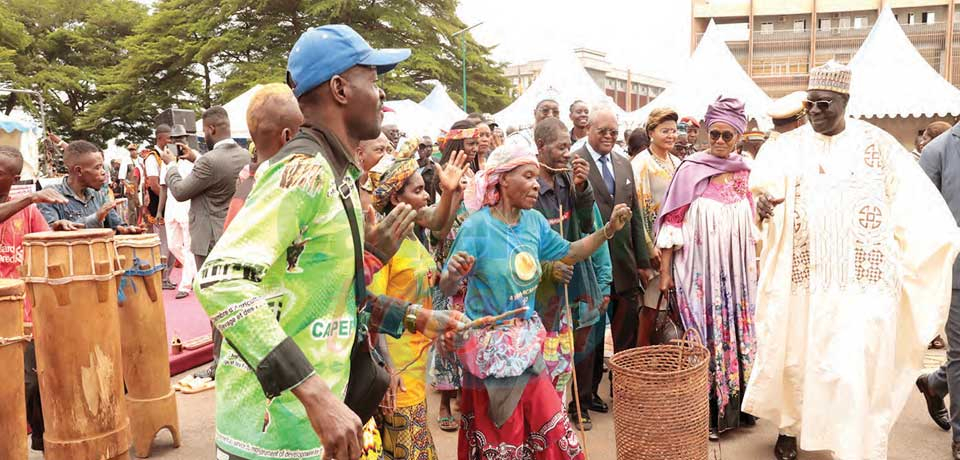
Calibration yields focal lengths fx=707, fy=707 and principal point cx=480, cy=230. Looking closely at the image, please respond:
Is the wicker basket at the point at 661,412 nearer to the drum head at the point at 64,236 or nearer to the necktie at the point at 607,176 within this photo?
the necktie at the point at 607,176

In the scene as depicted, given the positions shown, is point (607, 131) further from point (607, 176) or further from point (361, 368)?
point (361, 368)

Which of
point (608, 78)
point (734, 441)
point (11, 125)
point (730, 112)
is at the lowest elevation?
point (734, 441)

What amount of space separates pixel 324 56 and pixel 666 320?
12.6 feet

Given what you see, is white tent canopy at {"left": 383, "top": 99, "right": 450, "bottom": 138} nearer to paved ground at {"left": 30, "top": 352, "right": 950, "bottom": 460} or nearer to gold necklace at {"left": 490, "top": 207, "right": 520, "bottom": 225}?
paved ground at {"left": 30, "top": 352, "right": 950, "bottom": 460}

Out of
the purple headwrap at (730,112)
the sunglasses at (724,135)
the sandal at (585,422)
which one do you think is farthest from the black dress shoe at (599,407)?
the purple headwrap at (730,112)

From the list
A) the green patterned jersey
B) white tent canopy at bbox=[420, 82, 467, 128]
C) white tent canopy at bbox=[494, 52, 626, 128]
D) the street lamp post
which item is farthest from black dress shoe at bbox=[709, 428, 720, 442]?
the street lamp post

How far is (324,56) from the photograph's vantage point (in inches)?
79.0

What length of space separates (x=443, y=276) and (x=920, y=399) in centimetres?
416

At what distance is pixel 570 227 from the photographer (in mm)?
4832

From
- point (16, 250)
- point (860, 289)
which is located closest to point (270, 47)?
point (16, 250)

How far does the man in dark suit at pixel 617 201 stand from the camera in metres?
5.31

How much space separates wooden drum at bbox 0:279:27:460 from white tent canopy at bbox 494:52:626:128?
637 inches

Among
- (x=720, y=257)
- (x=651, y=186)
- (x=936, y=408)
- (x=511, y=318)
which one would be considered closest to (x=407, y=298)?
(x=511, y=318)

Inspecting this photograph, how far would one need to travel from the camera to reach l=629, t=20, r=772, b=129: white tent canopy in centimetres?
1695
